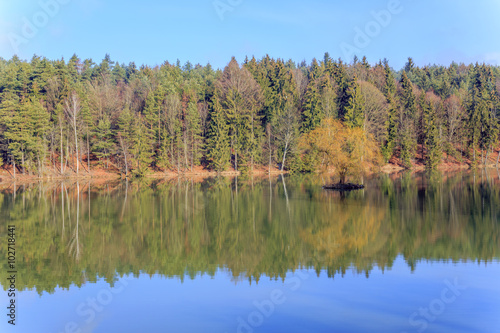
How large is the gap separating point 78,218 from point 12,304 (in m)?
15.1

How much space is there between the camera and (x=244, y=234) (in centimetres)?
2253

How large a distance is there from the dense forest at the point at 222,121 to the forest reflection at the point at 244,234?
2790 cm

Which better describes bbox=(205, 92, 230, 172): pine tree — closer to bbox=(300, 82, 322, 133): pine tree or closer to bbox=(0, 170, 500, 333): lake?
bbox=(300, 82, 322, 133): pine tree

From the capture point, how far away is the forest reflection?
1734 cm

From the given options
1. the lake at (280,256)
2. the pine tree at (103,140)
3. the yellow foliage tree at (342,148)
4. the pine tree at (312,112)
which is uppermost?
the pine tree at (312,112)

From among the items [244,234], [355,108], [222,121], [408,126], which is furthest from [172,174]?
[244,234]

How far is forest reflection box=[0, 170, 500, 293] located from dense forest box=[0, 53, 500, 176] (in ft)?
91.5

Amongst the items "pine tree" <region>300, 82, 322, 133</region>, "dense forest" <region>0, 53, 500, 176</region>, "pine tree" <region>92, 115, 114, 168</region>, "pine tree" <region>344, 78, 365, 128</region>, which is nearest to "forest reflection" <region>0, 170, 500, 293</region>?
"dense forest" <region>0, 53, 500, 176</region>

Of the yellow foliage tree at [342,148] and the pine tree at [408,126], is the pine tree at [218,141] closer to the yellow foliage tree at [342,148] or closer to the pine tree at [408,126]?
the yellow foliage tree at [342,148]

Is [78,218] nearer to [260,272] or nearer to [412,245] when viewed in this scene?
[260,272]

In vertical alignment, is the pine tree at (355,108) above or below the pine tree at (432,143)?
above

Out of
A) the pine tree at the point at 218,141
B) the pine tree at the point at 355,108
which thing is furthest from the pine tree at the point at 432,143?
the pine tree at the point at 218,141

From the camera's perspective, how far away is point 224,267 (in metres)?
17.3

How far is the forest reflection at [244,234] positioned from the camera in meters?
17.3
